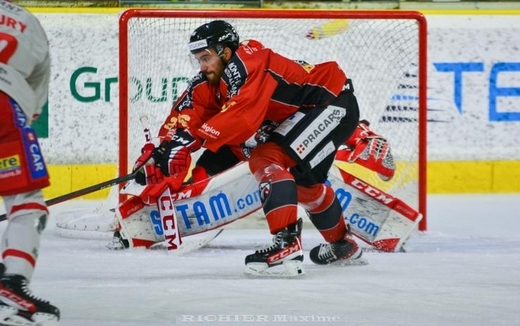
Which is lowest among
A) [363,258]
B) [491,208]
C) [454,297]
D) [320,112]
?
[491,208]

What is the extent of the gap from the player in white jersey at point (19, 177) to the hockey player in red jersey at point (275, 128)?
985mm

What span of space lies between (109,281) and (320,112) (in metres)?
0.92

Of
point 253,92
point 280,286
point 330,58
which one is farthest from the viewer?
point 330,58

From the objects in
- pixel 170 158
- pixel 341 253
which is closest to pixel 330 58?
pixel 341 253

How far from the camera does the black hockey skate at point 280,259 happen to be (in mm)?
3949

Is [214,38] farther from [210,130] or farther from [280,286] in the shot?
[280,286]

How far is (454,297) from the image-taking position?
3549mm

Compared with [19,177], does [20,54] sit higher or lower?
higher

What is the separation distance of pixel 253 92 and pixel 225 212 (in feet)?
3.04

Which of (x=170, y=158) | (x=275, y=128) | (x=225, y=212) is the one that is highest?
(x=275, y=128)

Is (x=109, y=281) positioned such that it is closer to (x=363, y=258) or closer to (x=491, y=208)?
(x=363, y=258)

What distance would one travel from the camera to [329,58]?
584 centimetres

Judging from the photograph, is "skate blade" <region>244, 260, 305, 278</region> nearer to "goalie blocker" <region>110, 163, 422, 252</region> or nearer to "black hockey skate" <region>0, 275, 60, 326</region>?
"goalie blocker" <region>110, 163, 422, 252</region>

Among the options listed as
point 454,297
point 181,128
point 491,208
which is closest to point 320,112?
point 181,128
